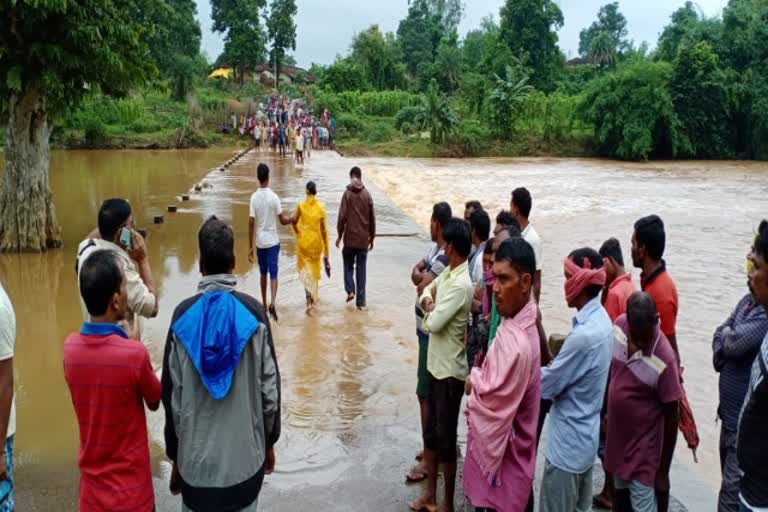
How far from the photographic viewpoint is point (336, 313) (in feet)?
27.5

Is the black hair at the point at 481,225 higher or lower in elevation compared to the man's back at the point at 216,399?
higher

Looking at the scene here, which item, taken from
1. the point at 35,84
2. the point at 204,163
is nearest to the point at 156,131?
the point at 204,163

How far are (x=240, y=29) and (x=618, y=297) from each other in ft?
191

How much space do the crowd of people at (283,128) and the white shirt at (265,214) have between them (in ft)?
79.5

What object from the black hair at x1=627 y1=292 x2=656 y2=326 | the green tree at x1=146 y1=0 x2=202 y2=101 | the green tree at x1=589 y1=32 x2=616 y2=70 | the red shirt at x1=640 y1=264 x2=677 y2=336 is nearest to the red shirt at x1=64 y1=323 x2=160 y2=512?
the black hair at x1=627 y1=292 x2=656 y2=326

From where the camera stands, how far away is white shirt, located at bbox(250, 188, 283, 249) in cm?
788

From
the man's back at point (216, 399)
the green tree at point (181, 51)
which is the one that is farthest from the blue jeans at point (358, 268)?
the green tree at point (181, 51)

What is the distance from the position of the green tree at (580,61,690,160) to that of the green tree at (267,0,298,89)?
3411 cm

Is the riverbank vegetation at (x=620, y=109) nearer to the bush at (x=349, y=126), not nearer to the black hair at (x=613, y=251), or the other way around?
the bush at (x=349, y=126)

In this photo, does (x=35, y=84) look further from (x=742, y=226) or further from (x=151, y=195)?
(x=742, y=226)

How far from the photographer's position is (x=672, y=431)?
11.0 feet

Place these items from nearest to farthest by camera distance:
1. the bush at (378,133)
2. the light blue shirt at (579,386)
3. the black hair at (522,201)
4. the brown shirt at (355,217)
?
the light blue shirt at (579,386) → the black hair at (522,201) → the brown shirt at (355,217) → the bush at (378,133)

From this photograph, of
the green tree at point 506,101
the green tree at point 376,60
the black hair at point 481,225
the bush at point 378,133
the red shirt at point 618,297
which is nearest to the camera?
the red shirt at point 618,297

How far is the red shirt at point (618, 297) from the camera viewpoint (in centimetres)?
397
